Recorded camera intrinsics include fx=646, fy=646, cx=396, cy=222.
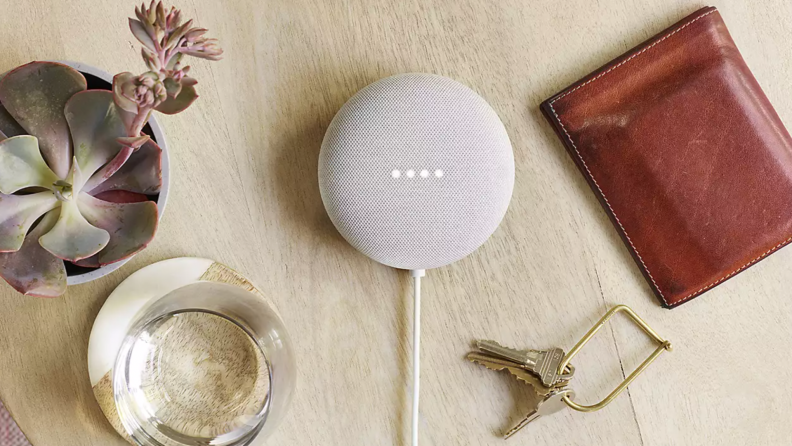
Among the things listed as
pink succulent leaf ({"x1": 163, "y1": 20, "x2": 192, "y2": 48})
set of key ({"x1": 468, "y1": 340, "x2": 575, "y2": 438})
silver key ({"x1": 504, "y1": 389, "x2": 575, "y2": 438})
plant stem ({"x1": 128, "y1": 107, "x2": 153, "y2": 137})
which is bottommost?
silver key ({"x1": 504, "y1": 389, "x2": 575, "y2": 438})

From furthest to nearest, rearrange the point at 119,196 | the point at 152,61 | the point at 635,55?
the point at 635,55 → the point at 119,196 → the point at 152,61

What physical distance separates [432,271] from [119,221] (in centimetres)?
26

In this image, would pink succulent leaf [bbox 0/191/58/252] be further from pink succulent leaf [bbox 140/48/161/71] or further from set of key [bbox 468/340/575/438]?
set of key [bbox 468/340/575/438]

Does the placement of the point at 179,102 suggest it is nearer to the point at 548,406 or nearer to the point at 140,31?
the point at 140,31

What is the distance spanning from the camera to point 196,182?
1.76 feet

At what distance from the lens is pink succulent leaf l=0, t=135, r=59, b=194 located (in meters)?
0.35

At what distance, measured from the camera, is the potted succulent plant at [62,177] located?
36 centimetres

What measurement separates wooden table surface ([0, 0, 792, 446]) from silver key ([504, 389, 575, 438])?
15 millimetres

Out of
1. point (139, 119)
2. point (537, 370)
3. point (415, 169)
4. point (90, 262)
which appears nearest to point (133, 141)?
point (139, 119)

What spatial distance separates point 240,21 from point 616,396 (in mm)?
443

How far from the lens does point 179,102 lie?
0.32m

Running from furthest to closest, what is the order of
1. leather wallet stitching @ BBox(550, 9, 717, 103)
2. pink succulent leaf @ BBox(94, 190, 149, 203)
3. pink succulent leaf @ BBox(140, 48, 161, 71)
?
leather wallet stitching @ BBox(550, 9, 717, 103) < pink succulent leaf @ BBox(94, 190, 149, 203) < pink succulent leaf @ BBox(140, 48, 161, 71)

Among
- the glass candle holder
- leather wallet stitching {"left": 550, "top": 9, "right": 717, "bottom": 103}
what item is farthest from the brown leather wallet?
the glass candle holder

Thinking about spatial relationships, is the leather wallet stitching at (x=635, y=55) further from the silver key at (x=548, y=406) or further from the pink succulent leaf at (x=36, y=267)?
the pink succulent leaf at (x=36, y=267)
